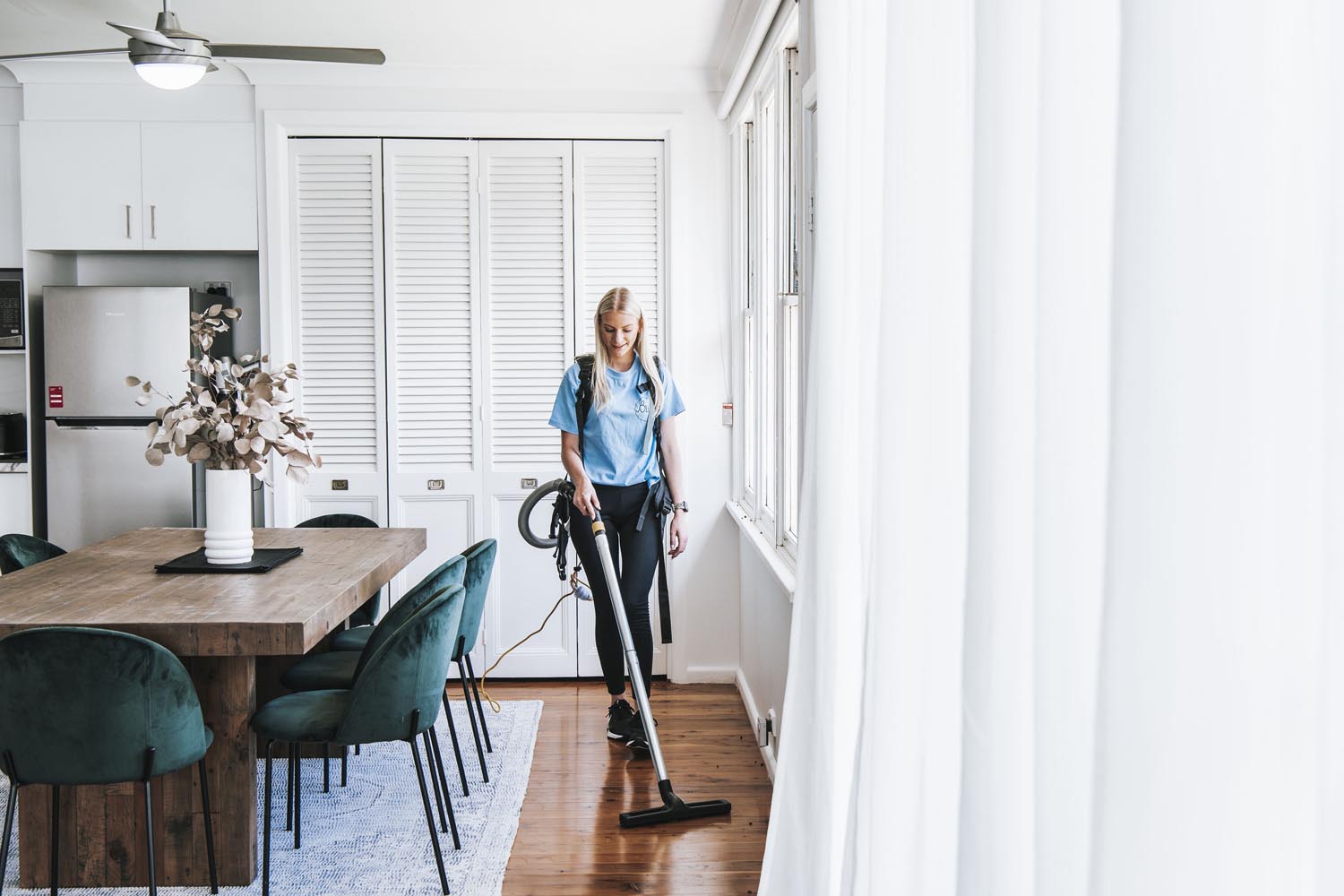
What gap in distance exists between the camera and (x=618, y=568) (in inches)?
147

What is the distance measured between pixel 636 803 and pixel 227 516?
1.54 meters

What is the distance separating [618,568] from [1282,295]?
3.31 metres

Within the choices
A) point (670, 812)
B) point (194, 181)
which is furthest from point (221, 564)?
point (194, 181)

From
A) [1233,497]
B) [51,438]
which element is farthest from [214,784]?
[1233,497]

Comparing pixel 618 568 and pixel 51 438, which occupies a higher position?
pixel 51 438

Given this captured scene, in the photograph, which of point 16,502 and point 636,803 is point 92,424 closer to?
point 16,502

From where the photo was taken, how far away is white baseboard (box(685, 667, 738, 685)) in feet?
15.2

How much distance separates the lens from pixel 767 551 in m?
3.54

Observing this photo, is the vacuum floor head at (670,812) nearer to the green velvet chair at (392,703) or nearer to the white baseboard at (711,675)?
the green velvet chair at (392,703)

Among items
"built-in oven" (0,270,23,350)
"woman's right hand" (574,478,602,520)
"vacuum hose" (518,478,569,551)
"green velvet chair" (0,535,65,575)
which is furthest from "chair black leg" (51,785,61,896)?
"built-in oven" (0,270,23,350)

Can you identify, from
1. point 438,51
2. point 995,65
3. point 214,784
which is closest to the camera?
point 995,65

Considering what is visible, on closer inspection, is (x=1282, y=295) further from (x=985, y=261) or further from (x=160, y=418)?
(x=160, y=418)

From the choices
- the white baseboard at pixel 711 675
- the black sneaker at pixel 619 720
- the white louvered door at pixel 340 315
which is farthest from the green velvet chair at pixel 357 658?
the white baseboard at pixel 711 675

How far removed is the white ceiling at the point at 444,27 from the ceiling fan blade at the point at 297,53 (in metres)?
0.59
